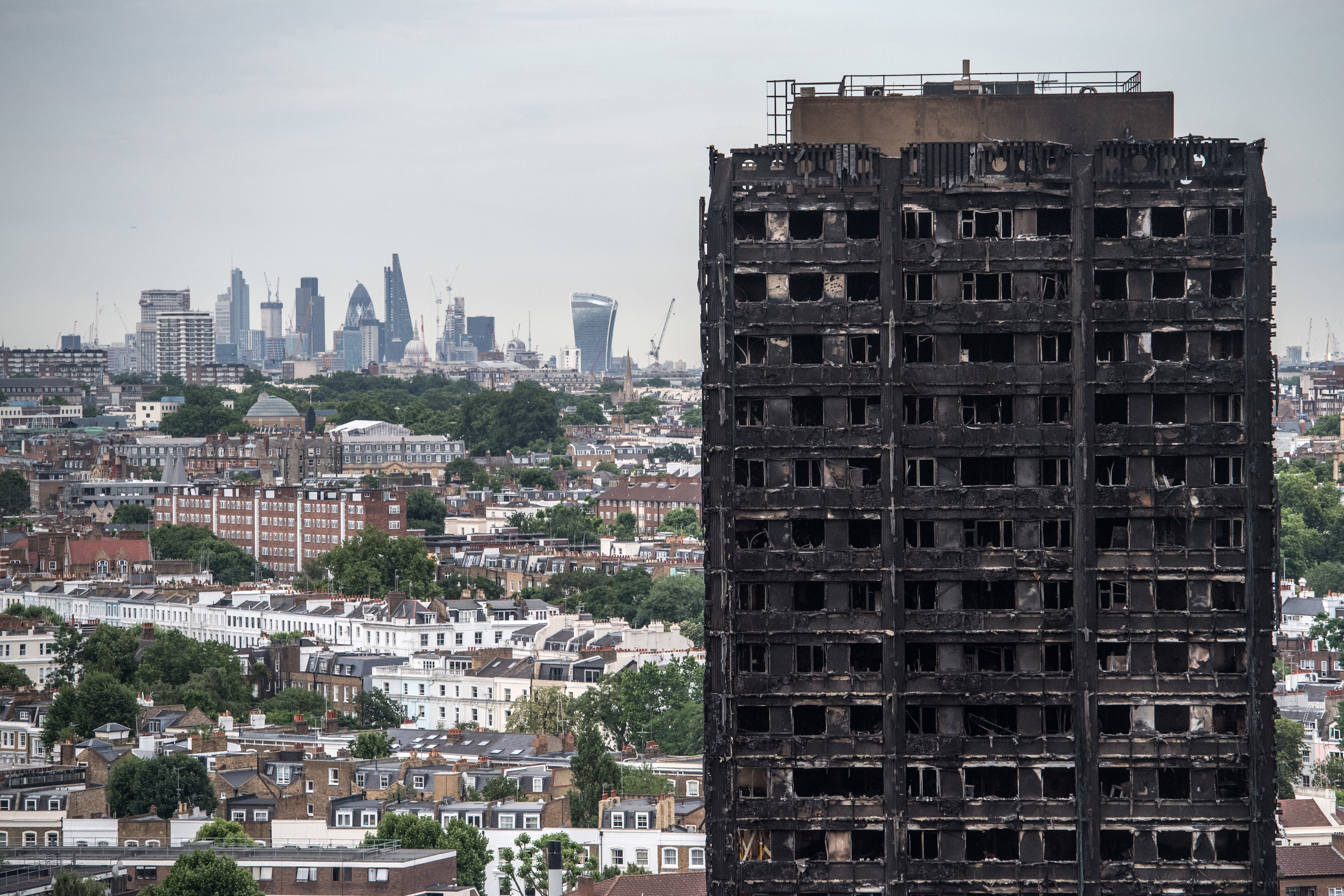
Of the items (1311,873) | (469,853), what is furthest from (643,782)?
(1311,873)

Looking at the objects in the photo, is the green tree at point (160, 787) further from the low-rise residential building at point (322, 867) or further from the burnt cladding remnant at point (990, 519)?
A: the burnt cladding remnant at point (990, 519)

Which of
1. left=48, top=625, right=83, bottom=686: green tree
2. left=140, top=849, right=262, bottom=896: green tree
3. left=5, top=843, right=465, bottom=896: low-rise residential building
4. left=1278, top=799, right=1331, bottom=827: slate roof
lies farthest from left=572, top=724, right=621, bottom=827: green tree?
left=48, top=625, right=83, bottom=686: green tree

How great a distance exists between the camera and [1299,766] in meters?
145

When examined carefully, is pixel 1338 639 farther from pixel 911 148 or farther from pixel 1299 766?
pixel 911 148

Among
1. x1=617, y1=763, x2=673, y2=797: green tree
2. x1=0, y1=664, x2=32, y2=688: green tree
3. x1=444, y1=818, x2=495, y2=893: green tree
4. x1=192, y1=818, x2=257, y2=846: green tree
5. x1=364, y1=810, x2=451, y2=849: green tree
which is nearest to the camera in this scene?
x1=444, y1=818, x2=495, y2=893: green tree

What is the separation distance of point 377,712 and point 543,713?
640 inches

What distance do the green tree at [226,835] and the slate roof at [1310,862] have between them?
21.0m

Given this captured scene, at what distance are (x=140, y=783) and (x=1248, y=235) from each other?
80054mm

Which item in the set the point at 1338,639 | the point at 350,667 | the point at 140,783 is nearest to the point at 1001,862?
the point at 140,783

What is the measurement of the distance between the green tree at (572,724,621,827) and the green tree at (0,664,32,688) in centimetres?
6479

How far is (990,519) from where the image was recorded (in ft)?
206

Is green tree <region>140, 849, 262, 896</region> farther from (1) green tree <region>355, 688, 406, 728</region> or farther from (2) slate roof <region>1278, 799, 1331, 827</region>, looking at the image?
(1) green tree <region>355, 688, 406, 728</region>

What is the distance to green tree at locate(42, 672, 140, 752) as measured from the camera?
159 m

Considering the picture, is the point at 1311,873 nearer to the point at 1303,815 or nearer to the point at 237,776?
the point at 1303,815
